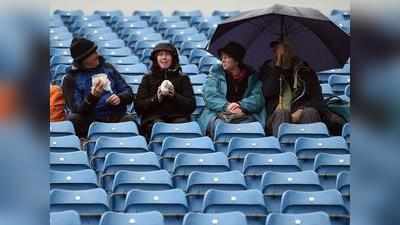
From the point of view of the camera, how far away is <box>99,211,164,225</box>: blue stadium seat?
5836 mm

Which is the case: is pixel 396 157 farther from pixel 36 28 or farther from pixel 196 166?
pixel 196 166

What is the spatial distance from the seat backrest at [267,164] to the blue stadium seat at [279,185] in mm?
278

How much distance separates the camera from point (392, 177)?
282 centimetres

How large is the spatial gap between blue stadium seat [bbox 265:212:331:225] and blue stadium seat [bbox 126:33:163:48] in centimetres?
510

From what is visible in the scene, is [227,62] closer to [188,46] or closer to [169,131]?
[169,131]

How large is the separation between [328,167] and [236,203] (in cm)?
114

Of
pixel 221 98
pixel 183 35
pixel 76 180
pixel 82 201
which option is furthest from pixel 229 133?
pixel 183 35

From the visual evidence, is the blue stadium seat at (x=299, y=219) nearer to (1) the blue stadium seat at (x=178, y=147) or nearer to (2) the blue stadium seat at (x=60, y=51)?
(1) the blue stadium seat at (x=178, y=147)

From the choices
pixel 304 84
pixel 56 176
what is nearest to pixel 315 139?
pixel 304 84

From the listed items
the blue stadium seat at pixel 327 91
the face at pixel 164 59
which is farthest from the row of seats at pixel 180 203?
the blue stadium seat at pixel 327 91

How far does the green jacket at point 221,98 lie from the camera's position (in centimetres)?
819

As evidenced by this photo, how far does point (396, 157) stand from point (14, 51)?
3.43ft

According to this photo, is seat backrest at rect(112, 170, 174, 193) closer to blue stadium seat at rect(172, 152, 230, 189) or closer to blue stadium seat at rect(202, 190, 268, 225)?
blue stadium seat at rect(172, 152, 230, 189)

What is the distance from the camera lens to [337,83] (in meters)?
9.58
